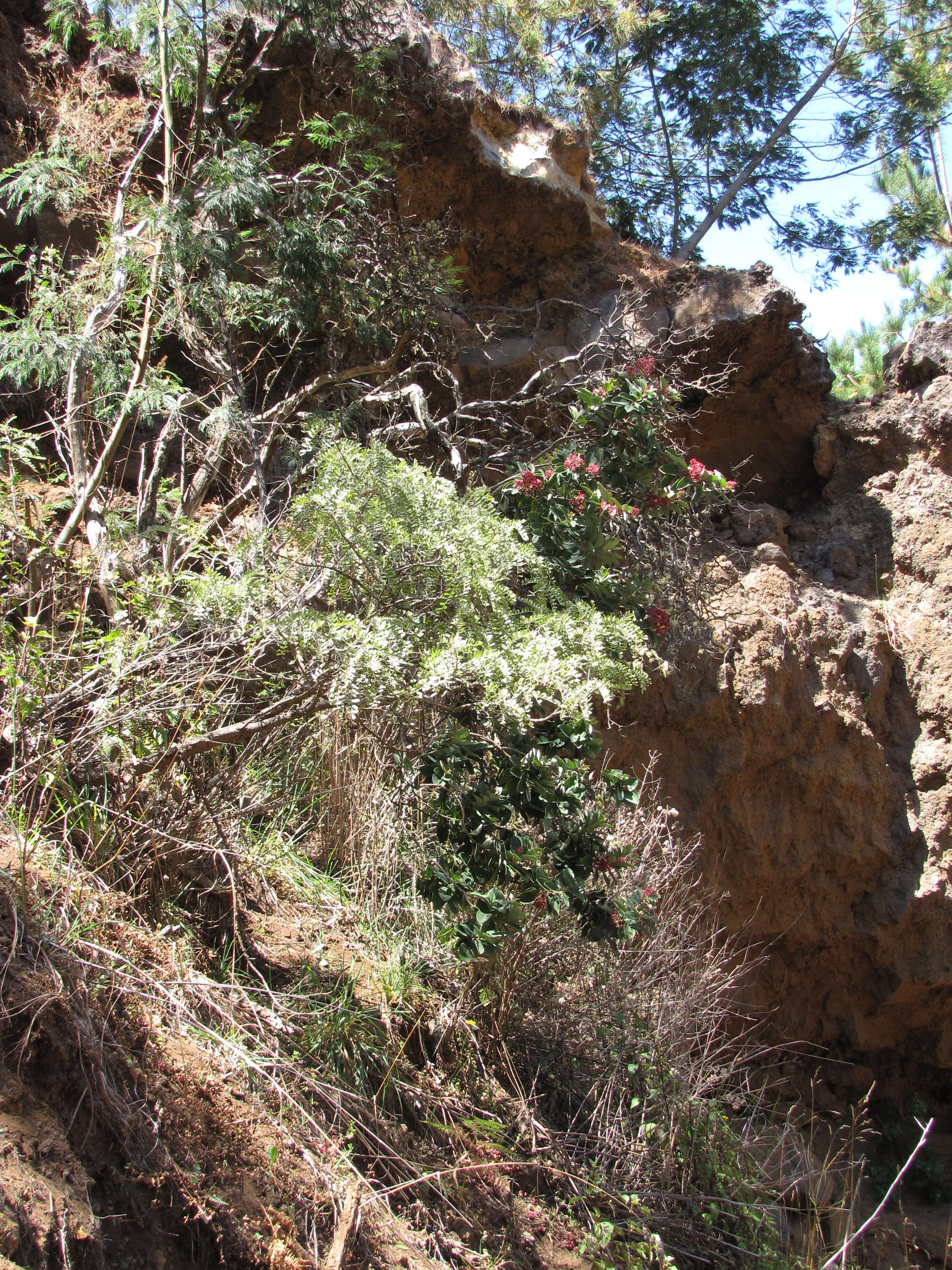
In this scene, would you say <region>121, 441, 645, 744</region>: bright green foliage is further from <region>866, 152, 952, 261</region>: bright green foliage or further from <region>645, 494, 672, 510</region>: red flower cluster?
<region>866, 152, 952, 261</region>: bright green foliage

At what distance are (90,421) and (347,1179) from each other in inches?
141

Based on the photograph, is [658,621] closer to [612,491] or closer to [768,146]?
[612,491]

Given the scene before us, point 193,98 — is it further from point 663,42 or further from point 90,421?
point 663,42

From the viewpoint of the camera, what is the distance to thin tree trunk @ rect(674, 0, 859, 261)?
9.42 metres

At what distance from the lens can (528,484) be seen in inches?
164

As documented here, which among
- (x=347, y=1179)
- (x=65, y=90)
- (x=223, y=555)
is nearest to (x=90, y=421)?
(x=223, y=555)

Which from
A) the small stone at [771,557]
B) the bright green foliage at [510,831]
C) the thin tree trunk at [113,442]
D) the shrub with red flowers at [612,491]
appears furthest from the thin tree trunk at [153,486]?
the small stone at [771,557]

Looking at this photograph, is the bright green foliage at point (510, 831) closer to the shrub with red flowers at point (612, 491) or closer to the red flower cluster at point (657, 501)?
the shrub with red flowers at point (612, 491)

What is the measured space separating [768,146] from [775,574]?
6.18 meters

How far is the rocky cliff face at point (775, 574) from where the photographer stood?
18.5 ft

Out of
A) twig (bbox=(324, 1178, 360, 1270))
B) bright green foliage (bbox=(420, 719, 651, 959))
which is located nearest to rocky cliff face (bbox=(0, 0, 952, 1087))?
bright green foliage (bbox=(420, 719, 651, 959))

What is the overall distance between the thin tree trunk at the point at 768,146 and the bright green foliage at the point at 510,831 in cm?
794

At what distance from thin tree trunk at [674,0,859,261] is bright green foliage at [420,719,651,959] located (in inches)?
313

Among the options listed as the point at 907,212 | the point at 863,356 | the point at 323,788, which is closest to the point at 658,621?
the point at 323,788
